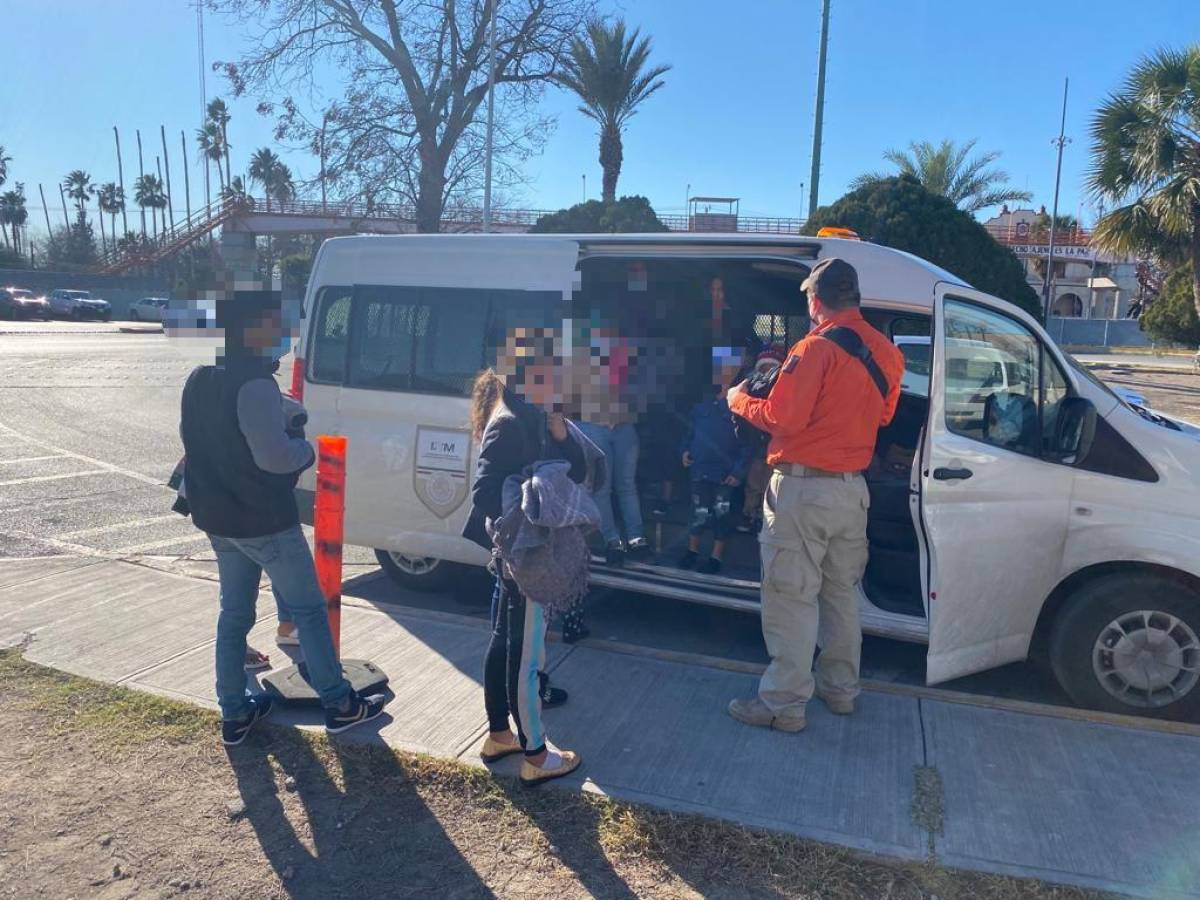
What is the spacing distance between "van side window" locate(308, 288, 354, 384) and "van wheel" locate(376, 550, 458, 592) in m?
1.20

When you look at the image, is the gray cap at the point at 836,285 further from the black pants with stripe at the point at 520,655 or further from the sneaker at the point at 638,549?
the sneaker at the point at 638,549

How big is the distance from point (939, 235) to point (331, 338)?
1304 centimetres

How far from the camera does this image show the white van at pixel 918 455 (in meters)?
4.25

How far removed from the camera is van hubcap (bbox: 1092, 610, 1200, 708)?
4234 mm

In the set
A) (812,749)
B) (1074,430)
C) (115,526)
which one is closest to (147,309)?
(115,526)

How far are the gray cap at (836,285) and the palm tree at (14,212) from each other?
81.2 m

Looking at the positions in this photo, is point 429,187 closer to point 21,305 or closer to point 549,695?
point 549,695

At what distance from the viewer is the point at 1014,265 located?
54.0 feet

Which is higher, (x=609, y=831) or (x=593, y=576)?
(x=593, y=576)

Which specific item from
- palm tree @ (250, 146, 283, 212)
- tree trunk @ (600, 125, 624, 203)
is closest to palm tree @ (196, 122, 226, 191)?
palm tree @ (250, 146, 283, 212)

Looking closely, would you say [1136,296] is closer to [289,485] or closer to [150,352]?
[150,352]

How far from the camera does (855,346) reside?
3.93 meters

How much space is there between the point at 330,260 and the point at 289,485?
7.99 ft

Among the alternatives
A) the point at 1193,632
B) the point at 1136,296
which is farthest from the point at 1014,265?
the point at 1136,296
